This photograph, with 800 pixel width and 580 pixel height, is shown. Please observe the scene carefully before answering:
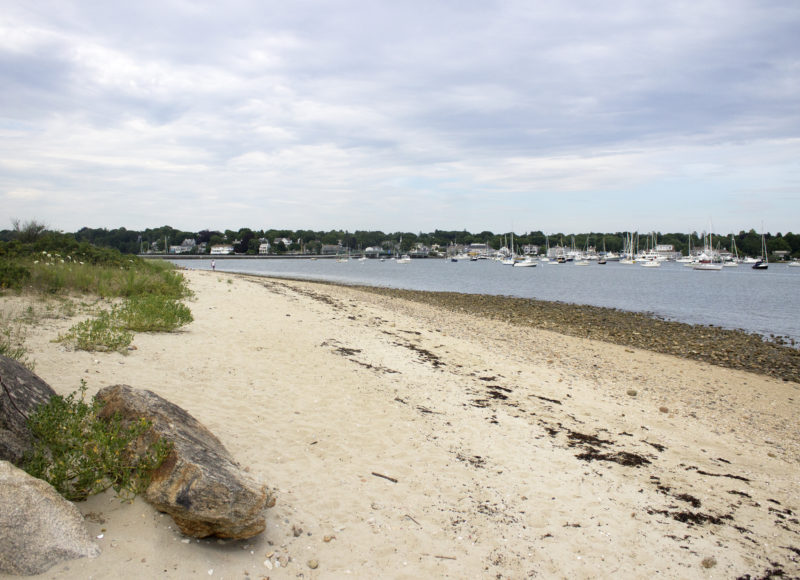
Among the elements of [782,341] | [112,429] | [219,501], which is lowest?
[782,341]

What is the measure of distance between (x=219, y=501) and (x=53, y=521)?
1132 millimetres

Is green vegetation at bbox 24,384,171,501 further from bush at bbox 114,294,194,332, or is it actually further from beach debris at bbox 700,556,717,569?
bush at bbox 114,294,194,332

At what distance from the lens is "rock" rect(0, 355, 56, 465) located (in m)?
4.34

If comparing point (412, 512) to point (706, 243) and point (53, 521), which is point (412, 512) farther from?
point (706, 243)

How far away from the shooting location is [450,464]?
6.88m

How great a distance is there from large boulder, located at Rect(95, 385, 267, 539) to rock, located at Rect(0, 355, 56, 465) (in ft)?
2.72

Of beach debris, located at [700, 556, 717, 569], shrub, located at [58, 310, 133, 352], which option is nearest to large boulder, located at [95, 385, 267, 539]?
beach debris, located at [700, 556, 717, 569]

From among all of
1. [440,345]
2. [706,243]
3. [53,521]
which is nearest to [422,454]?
[53,521]

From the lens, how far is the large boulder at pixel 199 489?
4113 millimetres

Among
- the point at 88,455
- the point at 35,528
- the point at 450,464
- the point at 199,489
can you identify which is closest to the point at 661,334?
the point at 450,464

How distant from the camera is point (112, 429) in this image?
4.72m

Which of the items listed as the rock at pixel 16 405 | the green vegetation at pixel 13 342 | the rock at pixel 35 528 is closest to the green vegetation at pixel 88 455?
the rock at pixel 16 405

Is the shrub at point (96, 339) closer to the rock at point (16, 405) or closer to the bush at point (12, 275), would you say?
the rock at point (16, 405)

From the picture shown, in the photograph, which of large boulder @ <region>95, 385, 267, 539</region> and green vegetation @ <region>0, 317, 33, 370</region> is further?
green vegetation @ <region>0, 317, 33, 370</region>
